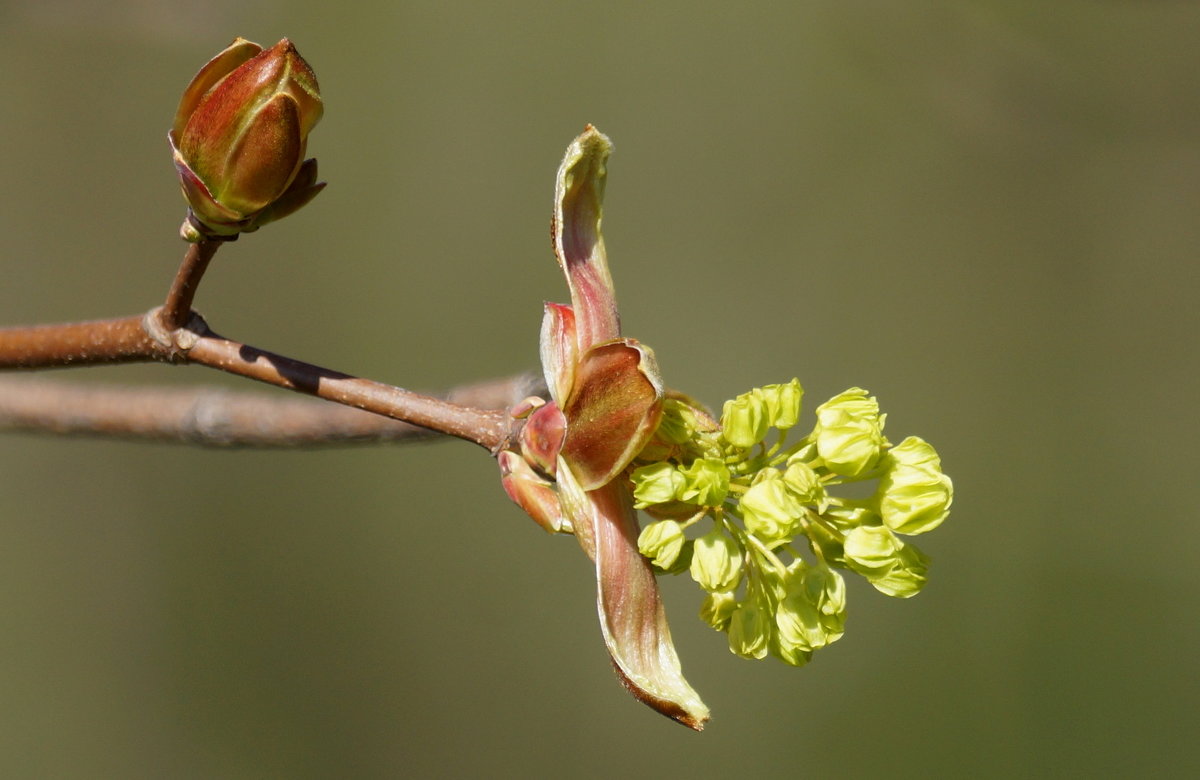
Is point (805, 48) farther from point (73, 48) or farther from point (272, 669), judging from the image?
point (272, 669)

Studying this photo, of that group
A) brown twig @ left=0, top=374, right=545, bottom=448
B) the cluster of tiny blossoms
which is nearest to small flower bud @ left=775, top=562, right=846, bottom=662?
the cluster of tiny blossoms

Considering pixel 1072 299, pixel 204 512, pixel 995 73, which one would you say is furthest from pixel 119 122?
pixel 1072 299

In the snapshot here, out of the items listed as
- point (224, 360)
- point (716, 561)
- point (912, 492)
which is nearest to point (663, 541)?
point (716, 561)

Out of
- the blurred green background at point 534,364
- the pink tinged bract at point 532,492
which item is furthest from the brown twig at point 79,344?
the blurred green background at point 534,364

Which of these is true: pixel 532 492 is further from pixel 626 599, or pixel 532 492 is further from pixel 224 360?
pixel 224 360

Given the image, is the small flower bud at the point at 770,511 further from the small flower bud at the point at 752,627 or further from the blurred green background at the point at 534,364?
the blurred green background at the point at 534,364

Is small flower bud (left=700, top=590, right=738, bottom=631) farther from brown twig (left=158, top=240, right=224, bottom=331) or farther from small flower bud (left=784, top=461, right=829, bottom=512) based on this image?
brown twig (left=158, top=240, right=224, bottom=331)
